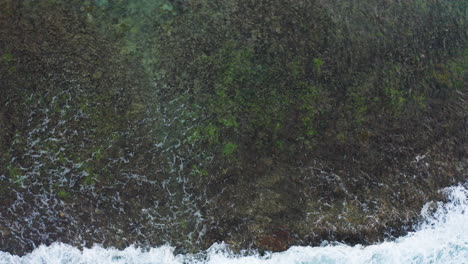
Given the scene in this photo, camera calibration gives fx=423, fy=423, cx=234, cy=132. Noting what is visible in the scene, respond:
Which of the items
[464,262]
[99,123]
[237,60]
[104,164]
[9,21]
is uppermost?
[9,21]

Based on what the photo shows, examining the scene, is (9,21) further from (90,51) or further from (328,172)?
(328,172)

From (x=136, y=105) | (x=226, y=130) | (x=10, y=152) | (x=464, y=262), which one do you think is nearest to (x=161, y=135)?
(x=136, y=105)

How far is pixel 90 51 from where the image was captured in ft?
13.1

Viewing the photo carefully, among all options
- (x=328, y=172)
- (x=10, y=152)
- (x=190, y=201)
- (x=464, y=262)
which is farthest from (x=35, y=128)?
(x=464, y=262)

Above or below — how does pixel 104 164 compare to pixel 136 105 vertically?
below

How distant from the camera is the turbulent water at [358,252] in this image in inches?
153

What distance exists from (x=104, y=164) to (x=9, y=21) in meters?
1.60

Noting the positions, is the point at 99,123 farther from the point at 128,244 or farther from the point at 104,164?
the point at 128,244

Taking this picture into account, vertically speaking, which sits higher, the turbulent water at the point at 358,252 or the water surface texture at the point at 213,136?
the water surface texture at the point at 213,136

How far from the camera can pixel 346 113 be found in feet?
13.3

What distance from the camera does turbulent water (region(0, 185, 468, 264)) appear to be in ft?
12.7

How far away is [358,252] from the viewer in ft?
13.0

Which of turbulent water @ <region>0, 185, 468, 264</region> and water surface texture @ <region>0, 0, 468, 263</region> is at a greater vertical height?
water surface texture @ <region>0, 0, 468, 263</region>

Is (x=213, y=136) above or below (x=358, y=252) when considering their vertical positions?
above
